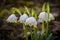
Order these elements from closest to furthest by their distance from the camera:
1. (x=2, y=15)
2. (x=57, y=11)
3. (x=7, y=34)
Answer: (x=7, y=34) < (x=2, y=15) < (x=57, y=11)

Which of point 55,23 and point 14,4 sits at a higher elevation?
point 14,4

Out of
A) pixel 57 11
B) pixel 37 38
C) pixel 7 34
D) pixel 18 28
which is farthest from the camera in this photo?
pixel 57 11

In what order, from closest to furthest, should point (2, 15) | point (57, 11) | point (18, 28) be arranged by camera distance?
point (18, 28) → point (2, 15) → point (57, 11)

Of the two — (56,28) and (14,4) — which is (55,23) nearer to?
(56,28)

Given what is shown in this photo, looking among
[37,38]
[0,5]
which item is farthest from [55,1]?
[37,38]

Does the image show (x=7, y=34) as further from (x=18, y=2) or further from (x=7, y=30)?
(x=18, y=2)

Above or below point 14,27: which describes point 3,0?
above

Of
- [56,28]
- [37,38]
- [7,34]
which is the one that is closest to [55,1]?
[56,28]

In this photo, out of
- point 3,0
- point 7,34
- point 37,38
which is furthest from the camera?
point 3,0

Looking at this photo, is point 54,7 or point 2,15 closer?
point 2,15
